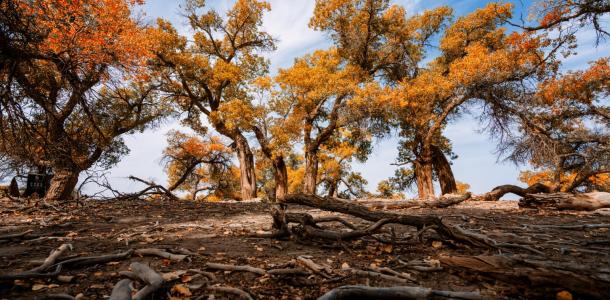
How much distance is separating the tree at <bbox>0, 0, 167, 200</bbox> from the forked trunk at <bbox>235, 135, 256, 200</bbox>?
4709mm

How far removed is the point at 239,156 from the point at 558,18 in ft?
47.4

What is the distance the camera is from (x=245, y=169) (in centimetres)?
1733

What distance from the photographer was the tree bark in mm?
17105

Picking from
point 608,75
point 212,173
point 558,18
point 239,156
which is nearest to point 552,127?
point 608,75

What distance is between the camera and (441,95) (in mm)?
14617

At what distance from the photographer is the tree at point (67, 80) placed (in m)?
4.37

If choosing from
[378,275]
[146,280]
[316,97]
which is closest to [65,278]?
[146,280]

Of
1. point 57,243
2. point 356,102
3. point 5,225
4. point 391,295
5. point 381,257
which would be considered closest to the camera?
point 391,295

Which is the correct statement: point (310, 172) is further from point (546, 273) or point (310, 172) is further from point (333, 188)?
point (546, 273)

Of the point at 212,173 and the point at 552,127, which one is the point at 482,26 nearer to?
the point at 552,127

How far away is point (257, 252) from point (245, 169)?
13.9 metres

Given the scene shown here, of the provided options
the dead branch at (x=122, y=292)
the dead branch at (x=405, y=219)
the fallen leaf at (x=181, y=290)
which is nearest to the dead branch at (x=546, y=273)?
the dead branch at (x=405, y=219)

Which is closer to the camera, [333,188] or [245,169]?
[245,169]

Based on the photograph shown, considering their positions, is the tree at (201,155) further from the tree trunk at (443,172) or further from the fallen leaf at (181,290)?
the fallen leaf at (181,290)
